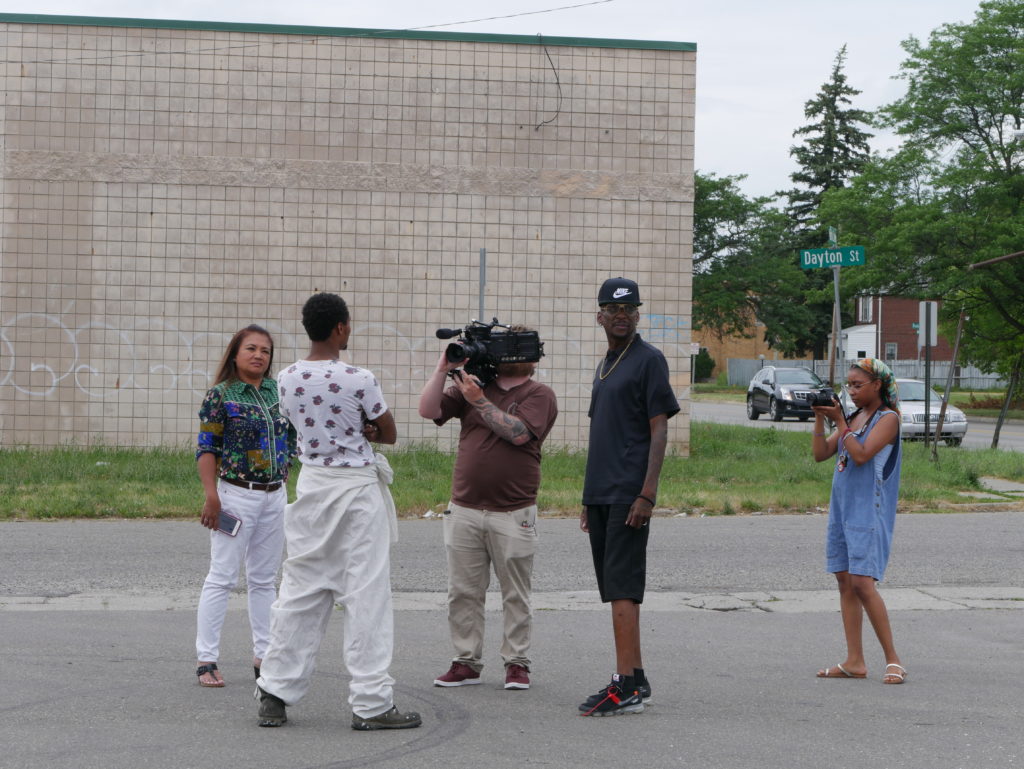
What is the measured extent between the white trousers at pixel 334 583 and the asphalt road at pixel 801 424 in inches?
796

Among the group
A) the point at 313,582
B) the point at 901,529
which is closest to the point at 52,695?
the point at 313,582

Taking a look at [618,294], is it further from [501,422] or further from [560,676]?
[560,676]

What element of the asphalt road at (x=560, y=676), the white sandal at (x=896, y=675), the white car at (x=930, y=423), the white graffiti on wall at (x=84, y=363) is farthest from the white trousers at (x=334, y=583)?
the white car at (x=930, y=423)

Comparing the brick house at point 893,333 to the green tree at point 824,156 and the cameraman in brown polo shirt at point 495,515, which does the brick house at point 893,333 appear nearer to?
the green tree at point 824,156

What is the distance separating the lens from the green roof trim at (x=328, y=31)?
17.1 meters

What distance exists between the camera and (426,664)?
6.77m

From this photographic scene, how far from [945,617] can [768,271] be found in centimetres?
5761

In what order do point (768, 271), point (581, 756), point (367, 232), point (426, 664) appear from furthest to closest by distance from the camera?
point (768, 271) → point (367, 232) → point (426, 664) → point (581, 756)

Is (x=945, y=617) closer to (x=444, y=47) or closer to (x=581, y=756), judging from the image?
(x=581, y=756)

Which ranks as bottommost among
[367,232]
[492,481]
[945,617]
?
[945,617]

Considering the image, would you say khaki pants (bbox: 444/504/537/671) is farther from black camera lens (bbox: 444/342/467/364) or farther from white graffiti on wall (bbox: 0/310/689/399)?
white graffiti on wall (bbox: 0/310/689/399)

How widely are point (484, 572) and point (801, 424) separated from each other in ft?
93.8

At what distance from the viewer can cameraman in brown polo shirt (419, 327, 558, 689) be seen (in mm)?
6215

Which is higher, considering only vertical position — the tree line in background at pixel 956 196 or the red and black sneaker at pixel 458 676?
the tree line in background at pixel 956 196
